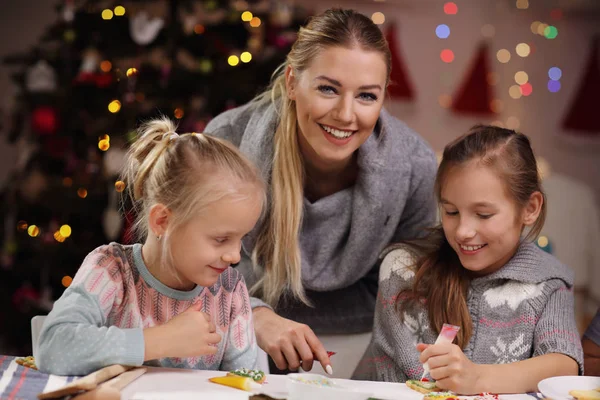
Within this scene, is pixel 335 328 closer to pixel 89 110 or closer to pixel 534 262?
pixel 534 262

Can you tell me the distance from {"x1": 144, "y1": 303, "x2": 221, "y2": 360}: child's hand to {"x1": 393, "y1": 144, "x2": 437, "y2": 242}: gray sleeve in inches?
33.0

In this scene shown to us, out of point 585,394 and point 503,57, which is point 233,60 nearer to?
point 503,57

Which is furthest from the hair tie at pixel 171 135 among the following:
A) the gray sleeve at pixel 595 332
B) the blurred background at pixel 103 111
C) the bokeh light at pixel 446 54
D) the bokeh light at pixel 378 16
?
the bokeh light at pixel 446 54

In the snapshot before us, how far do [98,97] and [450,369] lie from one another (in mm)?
2474

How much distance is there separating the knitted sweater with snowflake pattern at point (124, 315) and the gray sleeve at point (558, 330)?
0.58m

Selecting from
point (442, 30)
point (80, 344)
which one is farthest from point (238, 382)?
point (442, 30)

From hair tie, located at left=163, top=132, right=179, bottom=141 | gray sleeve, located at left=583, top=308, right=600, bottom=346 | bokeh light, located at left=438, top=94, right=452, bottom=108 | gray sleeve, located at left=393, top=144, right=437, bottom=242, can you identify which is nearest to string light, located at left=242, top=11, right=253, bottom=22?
bokeh light, located at left=438, top=94, right=452, bottom=108

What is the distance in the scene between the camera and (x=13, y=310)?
344 centimetres

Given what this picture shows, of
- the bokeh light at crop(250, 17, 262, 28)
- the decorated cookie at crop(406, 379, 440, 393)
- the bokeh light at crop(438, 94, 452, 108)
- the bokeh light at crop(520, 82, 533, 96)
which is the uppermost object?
the bokeh light at crop(250, 17, 262, 28)

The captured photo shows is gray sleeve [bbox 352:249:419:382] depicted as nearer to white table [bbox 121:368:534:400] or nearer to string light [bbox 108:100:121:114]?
white table [bbox 121:368:534:400]

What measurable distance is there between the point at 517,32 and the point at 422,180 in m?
2.62

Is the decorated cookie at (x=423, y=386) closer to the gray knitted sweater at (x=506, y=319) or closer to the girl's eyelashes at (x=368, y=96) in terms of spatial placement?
the gray knitted sweater at (x=506, y=319)

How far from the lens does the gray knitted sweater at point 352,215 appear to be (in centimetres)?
196

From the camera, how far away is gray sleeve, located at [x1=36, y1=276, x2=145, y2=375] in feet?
4.05
